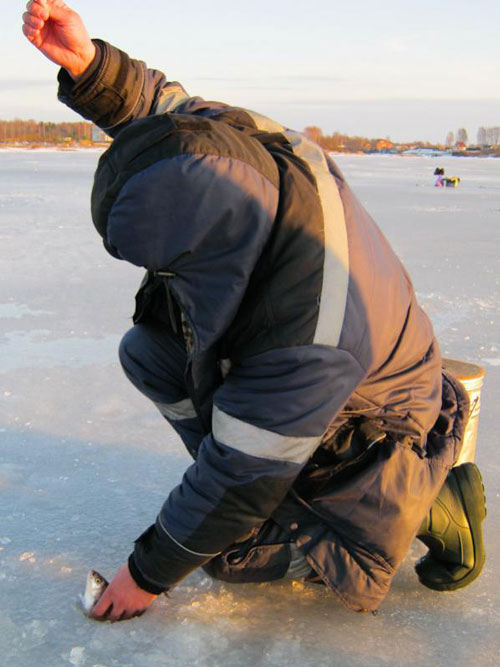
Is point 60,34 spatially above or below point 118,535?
above

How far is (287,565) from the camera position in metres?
1.53

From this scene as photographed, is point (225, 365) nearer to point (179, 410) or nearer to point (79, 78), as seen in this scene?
point (179, 410)

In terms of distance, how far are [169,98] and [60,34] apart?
11.3 inches

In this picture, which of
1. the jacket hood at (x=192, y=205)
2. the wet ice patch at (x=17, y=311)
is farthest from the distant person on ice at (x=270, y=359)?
the wet ice patch at (x=17, y=311)

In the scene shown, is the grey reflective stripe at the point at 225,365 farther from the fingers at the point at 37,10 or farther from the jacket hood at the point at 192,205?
the fingers at the point at 37,10

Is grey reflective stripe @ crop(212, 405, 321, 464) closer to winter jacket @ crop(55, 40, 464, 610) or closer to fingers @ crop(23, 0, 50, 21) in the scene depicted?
winter jacket @ crop(55, 40, 464, 610)

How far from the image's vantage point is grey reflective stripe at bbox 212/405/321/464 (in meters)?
1.27

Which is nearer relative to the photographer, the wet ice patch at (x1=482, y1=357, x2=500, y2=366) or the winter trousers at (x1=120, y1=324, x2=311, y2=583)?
the winter trousers at (x1=120, y1=324, x2=311, y2=583)

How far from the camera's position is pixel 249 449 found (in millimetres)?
1276

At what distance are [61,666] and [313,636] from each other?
0.46 m

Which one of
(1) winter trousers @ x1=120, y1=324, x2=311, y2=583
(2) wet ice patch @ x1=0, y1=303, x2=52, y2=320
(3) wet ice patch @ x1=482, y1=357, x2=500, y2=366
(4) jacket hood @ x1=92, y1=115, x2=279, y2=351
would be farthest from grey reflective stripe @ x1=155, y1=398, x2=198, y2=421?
(2) wet ice patch @ x1=0, y1=303, x2=52, y2=320

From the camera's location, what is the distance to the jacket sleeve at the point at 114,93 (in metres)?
1.71

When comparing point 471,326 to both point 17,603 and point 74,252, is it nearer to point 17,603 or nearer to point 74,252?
point 17,603

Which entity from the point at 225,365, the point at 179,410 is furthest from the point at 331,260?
the point at 179,410
